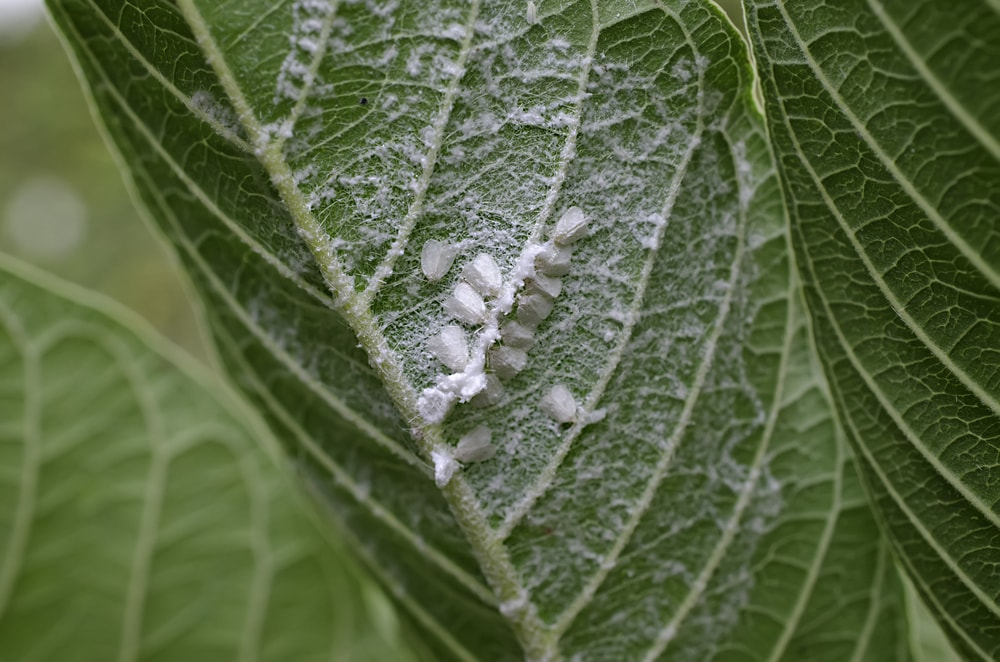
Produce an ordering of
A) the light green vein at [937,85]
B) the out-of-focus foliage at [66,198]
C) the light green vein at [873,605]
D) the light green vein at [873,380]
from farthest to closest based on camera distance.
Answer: the out-of-focus foliage at [66,198] → the light green vein at [873,605] → the light green vein at [873,380] → the light green vein at [937,85]

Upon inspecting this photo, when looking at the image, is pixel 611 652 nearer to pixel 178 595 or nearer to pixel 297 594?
pixel 297 594

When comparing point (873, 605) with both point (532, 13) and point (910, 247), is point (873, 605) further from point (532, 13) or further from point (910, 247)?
point (532, 13)

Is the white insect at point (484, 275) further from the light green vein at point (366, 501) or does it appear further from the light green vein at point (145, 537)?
the light green vein at point (145, 537)

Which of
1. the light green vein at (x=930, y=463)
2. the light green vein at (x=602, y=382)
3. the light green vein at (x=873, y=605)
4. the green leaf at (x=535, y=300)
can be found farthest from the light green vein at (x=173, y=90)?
the light green vein at (x=873, y=605)

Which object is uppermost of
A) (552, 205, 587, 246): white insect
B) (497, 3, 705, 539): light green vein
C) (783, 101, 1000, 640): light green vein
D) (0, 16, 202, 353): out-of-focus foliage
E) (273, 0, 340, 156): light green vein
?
(0, 16, 202, 353): out-of-focus foliage

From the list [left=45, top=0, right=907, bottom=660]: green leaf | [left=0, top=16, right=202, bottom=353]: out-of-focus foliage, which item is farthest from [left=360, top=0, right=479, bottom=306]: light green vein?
[left=0, top=16, right=202, bottom=353]: out-of-focus foliage

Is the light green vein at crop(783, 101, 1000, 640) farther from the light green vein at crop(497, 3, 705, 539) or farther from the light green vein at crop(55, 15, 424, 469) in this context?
the light green vein at crop(55, 15, 424, 469)

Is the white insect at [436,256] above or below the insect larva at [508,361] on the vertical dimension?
above
